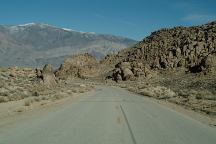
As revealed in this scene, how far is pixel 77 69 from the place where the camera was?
16325 centimetres

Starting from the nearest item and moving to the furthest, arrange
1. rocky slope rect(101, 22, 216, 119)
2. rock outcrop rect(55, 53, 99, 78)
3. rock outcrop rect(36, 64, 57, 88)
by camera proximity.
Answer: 1. rock outcrop rect(36, 64, 57, 88)
2. rocky slope rect(101, 22, 216, 119)
3. rock outcrop rect(55, 53, 99, 78)

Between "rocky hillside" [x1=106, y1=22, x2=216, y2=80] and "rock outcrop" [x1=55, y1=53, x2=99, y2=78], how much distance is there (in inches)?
709

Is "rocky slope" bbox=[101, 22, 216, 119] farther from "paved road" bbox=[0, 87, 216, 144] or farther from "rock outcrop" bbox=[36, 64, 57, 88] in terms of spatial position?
"paved road" bbox=[0, 87, 216, 144]

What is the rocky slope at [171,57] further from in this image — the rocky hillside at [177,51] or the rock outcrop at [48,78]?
the rock outcrop at [48,78]

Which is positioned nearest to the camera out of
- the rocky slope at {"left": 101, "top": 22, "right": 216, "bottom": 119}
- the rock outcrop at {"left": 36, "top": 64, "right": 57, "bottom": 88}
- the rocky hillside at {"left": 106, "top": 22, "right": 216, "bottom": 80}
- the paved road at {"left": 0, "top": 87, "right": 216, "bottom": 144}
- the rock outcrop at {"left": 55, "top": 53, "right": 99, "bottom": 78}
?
the paved road at {"left": 0, "top": 87, "right": 216, "bottom": 144}

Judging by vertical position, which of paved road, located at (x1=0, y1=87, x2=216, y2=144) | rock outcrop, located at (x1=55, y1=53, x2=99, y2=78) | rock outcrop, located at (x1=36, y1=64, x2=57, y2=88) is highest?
rock outcrop, located at (x1=55, y1=53, x2=99, y2=78)

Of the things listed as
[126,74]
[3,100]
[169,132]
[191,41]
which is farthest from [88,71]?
[169,132]

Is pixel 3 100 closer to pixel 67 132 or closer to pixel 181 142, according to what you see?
pixel 67 132

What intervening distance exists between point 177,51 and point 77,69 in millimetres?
52284

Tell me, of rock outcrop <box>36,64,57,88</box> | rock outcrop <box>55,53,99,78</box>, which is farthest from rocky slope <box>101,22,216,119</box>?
rock outcrop <box>36,64,57,88</box>

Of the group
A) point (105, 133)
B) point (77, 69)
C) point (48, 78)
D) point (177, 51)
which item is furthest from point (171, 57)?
point (105, 133)

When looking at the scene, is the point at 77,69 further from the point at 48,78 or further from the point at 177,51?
the point at 48,78

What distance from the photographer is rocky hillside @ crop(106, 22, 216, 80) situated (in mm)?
112688

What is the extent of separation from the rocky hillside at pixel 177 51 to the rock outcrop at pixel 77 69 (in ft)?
59.1
